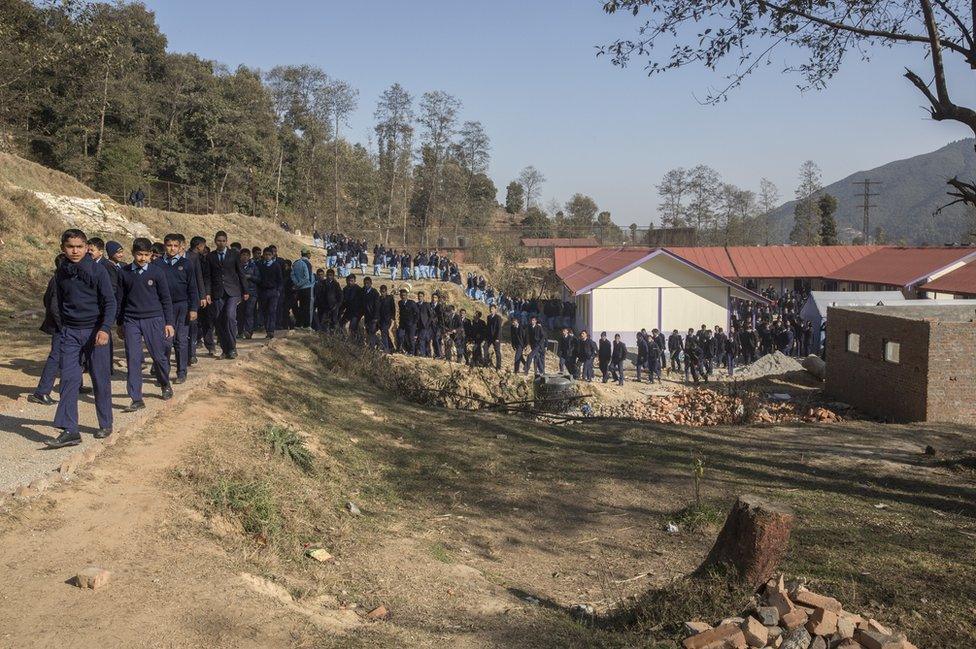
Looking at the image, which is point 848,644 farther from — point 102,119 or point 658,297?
point 102,119

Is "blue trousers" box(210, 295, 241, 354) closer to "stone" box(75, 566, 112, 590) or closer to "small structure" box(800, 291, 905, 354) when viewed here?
"stone" box(75, 566, 112, 590)

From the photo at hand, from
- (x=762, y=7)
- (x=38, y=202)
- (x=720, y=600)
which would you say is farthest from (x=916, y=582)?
(x=38, y=202)

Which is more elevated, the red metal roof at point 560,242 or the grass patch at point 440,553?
the red metal roof at point 560,242

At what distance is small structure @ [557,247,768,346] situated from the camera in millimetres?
28359

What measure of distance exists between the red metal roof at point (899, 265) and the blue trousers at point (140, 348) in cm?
3407

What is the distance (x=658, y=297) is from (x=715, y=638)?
25.0 metres

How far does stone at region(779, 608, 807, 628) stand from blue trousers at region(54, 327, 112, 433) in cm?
531

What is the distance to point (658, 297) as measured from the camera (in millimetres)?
28609

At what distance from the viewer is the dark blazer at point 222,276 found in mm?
9938

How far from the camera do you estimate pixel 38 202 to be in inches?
920

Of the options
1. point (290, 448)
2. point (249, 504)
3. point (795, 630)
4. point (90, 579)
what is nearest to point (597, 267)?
point (290, 448)

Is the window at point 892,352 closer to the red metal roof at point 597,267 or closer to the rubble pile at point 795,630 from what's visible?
the red metal roof at point 597,267

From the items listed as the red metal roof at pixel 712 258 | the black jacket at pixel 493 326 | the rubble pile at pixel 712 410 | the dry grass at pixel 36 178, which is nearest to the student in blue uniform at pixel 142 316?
the rubble pile at pixel 712 410

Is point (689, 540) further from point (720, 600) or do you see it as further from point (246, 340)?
point (246, 340)
